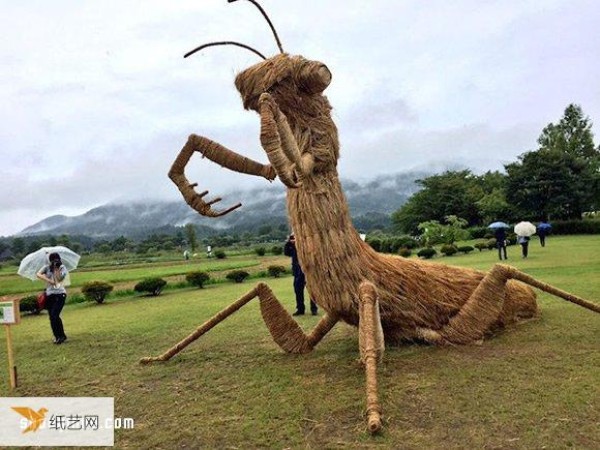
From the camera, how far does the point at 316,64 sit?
12.6 feet

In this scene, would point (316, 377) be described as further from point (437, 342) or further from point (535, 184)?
point (535, 184)

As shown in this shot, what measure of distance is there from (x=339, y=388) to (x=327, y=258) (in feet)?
3.50

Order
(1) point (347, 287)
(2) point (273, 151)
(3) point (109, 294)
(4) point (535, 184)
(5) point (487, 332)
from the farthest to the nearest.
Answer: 1. (4) point (535, 184)
2. (3) point (109, 294)
3. (5) point (487, 332)
4. (1) point (347, 287)
5. (2) point (273, 151)

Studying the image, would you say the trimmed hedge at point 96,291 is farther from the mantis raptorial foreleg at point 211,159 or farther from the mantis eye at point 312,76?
the mantis eye at point 312,76

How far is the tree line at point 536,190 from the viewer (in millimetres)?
38906

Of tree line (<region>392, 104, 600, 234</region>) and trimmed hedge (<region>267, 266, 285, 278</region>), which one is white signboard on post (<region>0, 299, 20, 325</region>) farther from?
tree line (<region>392, 104, 600, 234</region>)

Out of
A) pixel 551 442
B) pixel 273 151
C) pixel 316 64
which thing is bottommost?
pixel 551 442

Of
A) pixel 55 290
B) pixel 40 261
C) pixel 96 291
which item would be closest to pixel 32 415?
pixel 55 290

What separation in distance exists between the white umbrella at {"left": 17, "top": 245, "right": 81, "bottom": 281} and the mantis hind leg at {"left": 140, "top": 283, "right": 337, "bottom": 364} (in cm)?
354

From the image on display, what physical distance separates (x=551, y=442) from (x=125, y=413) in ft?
10.0

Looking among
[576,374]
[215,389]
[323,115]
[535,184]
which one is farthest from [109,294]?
[535,184]

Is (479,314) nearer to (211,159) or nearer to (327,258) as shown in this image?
(327,258)

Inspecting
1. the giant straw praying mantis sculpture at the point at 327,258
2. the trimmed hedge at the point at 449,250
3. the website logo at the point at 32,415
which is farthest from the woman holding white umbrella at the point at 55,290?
the trimmed hedge at the point at 449,250

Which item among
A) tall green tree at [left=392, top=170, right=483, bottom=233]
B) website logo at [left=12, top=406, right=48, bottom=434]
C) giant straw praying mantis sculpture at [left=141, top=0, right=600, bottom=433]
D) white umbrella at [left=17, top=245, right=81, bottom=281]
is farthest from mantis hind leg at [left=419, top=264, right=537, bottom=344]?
tall green tree at [left=392, top=170, right=483, bottom=233]
